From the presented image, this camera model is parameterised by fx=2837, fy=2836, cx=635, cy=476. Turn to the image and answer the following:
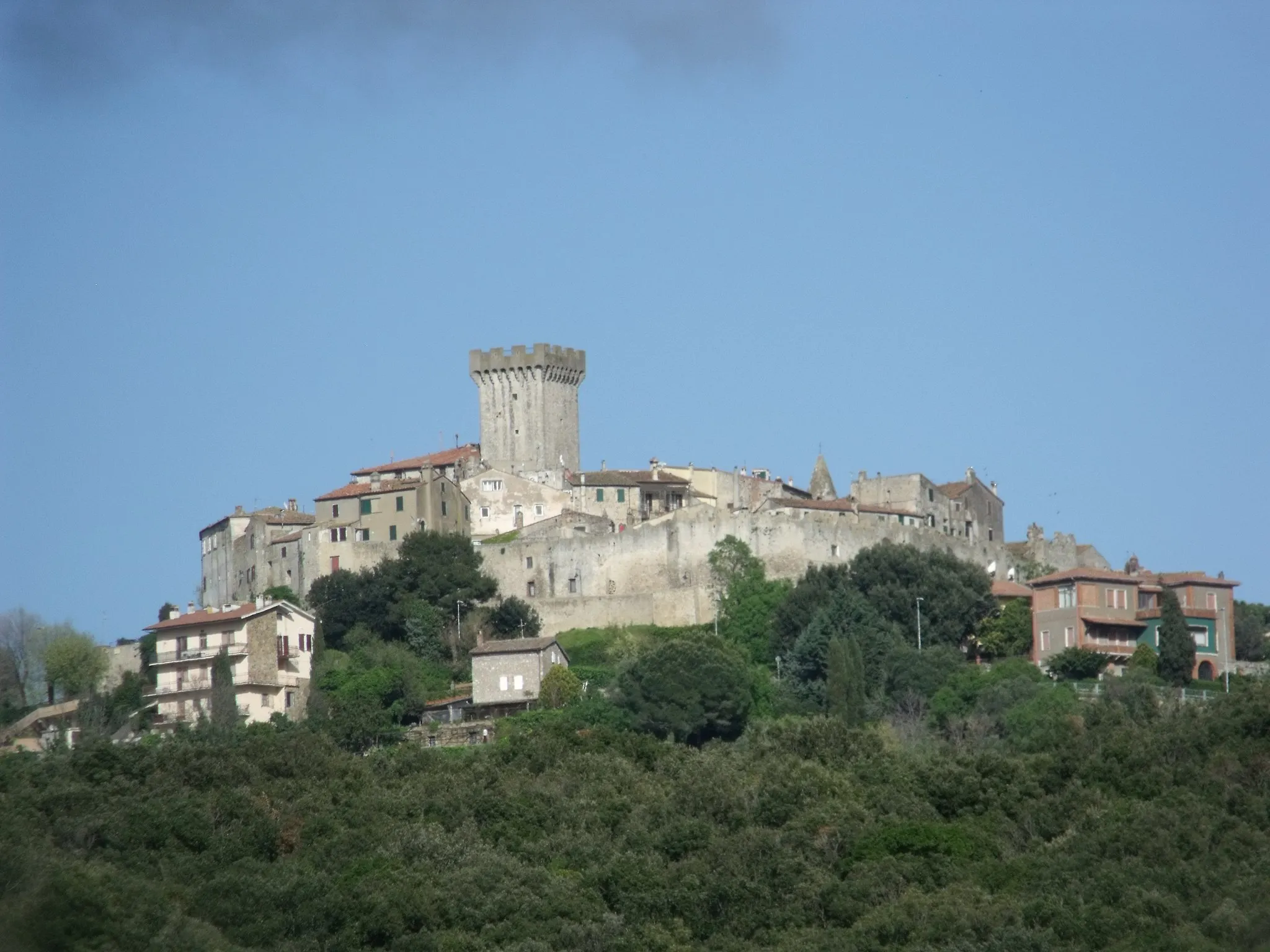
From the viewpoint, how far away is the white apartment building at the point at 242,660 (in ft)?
238

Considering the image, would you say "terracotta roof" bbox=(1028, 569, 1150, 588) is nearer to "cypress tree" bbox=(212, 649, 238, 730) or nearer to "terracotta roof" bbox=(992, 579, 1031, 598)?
"terracotta roof" bbox=(992, 579, 1031, 598)

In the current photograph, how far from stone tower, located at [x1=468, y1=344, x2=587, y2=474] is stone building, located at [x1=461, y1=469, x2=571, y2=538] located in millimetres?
2917

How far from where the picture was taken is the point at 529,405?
291 ft

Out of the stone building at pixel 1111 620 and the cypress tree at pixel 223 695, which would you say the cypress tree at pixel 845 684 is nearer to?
the stone building at pixel 1111 620

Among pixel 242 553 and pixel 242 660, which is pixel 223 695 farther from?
pixel 242 553

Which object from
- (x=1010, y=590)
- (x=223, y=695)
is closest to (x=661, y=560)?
(x=1010, y=590)

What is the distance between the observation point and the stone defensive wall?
250ft

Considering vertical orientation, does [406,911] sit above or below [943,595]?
below

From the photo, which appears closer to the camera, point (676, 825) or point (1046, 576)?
point (676, 825)

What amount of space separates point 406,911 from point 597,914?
3.20 metres

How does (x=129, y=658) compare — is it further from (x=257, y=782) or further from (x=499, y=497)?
(x=257, y=782)

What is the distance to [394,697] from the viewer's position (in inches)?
2805

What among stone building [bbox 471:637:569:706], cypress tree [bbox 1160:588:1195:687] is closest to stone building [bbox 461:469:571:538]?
stone building [bbox 471:637:569:706]

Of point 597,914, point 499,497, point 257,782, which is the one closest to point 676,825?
point 597,914
